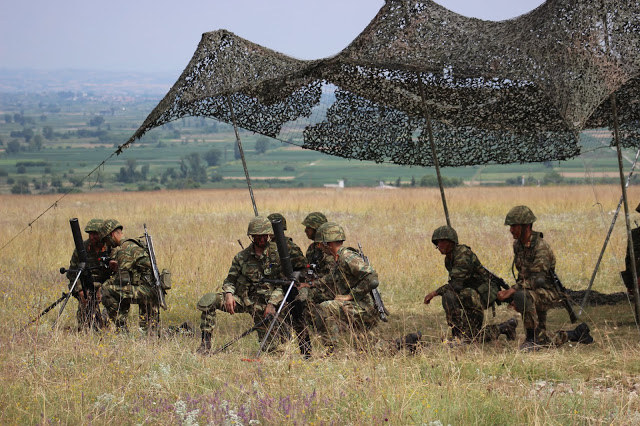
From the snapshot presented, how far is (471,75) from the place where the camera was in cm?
767

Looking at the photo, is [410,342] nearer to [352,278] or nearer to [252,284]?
[352,278]

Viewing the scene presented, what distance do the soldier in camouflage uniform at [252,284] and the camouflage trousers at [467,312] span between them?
5.31 ft

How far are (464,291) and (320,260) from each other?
1551 mm

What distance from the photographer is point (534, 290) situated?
823 cm

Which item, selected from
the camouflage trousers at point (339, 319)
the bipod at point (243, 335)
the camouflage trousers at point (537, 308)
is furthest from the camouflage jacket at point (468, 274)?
the bipod at point (243, 335)

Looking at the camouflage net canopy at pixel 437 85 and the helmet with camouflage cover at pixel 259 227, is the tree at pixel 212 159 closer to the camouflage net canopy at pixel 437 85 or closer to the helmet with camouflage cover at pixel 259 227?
the camouflage net canopy at pixel 437 85

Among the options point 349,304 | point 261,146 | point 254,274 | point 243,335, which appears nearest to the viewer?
point 243,335

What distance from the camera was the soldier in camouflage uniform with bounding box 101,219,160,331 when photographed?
8750 millimetres

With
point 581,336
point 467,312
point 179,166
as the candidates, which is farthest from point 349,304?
point 179,166

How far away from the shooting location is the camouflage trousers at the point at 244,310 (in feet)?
25.6

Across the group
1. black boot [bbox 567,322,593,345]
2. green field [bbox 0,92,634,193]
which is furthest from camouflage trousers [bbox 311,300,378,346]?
green field [bbox 0,92,634,193]

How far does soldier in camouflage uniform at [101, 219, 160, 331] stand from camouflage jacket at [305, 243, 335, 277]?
5.92ft

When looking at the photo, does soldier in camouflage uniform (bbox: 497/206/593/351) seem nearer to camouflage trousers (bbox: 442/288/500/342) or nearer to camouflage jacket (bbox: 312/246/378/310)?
camouflage trousers (bbox: 442/288/500/342)

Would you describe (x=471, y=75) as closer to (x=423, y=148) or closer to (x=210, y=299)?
(x=423, y=148)
